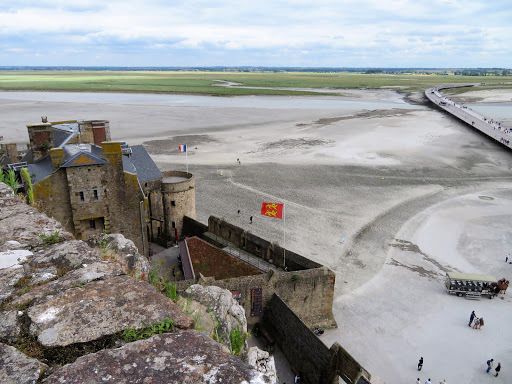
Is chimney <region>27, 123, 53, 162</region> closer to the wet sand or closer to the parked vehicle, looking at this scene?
the wet sand

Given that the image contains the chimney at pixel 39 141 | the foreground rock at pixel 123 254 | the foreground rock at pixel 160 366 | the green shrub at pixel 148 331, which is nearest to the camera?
the foreground rock at pixel 160 366

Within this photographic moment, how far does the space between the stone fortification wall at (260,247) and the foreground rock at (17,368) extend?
64.3 ft

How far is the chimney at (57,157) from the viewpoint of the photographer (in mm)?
19538

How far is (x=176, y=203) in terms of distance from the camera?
1168 inches

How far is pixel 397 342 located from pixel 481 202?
30461mm

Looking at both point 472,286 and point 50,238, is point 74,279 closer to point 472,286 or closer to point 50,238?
point 50,238

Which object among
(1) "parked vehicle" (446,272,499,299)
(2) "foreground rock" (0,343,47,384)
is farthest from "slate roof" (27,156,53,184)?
(1) "parked vehicle" (446,272,499,299)

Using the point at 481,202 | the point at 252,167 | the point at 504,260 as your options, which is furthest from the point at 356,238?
the point at 252,167

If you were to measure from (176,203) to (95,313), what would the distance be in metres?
26.1

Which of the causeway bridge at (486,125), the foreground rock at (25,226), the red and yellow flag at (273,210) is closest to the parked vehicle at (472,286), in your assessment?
the red and yellow flag at (273,210)

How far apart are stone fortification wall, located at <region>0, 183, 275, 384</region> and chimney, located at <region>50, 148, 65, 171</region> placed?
16.0 meters

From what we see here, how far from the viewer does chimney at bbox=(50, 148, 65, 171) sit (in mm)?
19538

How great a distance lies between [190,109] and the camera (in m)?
126

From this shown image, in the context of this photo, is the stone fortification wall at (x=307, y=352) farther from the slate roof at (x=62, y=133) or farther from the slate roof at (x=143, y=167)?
the slate roof at (x=62, y=133)
